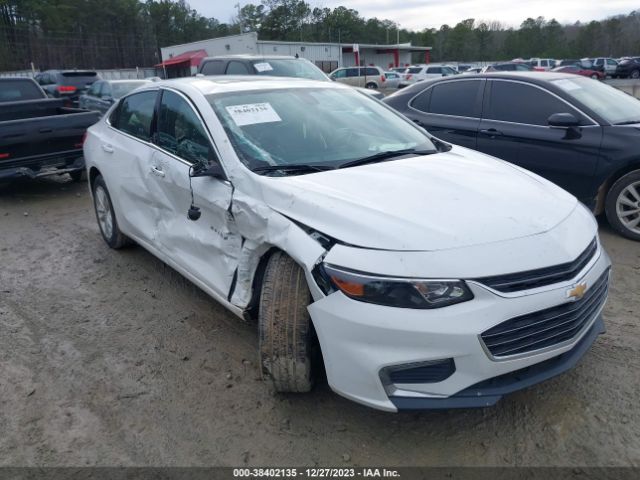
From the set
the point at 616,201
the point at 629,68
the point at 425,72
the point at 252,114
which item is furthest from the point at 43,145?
the point at 629,68

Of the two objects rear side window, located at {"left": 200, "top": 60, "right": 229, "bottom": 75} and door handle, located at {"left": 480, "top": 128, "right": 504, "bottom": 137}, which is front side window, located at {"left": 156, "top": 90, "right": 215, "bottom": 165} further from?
rear side window, located at {"left": 200, "top": 60, "right": 229, "bottom": 75}

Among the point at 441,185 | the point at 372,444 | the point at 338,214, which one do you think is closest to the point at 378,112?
the point at 441,185

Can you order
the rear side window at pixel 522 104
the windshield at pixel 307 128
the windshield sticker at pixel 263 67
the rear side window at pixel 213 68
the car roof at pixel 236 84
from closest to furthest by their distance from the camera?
the windshield at pixel 307 128 → the car roof at pixel 236 84 → the rear side window at pixel 522 104 → the windshield sticker at pixel 263 67 → the rear side window at pixel 213 68

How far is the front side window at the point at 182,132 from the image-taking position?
11.4 feet

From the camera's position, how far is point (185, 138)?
3.73 metres

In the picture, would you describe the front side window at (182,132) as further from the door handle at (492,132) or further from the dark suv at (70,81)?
the dark suv at (70,81)

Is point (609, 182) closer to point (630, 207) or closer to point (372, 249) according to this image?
point (630, 207)

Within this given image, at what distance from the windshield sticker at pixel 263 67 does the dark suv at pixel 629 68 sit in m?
40.0

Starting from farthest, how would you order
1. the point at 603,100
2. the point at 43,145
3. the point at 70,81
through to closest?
the point at 70,81
the point at 43,145
the point at 603,100

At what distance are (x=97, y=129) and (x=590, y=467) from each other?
4.94 m

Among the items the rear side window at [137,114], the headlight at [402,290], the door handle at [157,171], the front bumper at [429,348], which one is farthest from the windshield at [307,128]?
the front bumper at [429,348]

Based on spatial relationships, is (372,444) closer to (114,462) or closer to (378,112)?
(114,462)

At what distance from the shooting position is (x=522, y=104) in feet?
18.9

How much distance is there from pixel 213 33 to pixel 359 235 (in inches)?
3956
